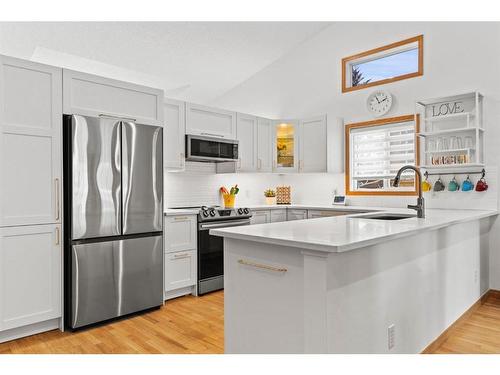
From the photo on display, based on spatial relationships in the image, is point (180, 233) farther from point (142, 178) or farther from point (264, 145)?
point (264, 145)

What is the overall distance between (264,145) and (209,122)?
1.05 metres

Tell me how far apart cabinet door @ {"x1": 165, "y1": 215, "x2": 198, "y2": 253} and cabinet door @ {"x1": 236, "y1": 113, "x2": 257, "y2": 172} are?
1268 mm

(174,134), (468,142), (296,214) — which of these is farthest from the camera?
(296,214)

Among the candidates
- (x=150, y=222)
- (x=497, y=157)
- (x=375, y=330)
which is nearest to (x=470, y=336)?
(x=375, y=330)

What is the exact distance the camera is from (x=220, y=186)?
5.21m

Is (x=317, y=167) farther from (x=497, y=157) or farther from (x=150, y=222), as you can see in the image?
(x=150, y=222)

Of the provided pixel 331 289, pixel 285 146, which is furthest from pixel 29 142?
pixel 285 146

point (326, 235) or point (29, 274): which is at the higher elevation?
point (326, 235)

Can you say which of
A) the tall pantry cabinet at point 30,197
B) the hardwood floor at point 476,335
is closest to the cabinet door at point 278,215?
the hardwood floor at point 476,335

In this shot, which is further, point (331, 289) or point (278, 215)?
point (278, 215)

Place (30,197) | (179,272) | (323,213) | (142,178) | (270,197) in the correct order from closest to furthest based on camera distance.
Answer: (30,197), (142,178), (179,272), (323,213), (270,197)

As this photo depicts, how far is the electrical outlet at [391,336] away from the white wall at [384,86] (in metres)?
2.52

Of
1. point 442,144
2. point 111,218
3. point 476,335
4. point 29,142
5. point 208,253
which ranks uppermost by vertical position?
point 442,144

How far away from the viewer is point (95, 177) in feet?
10.2
